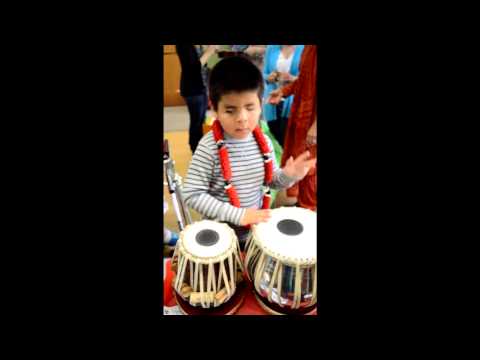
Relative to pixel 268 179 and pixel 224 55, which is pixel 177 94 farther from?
pixel 268 179

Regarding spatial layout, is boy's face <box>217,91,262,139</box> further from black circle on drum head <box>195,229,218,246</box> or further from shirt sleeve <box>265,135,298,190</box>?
black circle on drum head <box>195,229,218,246</box>

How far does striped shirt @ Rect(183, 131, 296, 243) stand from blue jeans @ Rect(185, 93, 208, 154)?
162mm

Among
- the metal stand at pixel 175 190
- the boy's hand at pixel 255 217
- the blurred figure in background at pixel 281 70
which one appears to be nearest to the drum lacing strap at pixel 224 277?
the boy's hand at pixel 255 217

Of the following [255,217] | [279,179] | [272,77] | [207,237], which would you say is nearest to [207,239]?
[207,237]

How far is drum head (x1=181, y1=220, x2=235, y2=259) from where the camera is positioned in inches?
23.0

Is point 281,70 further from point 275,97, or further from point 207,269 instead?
point 207,269

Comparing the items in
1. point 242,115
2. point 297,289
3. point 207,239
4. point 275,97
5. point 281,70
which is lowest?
point 297,289

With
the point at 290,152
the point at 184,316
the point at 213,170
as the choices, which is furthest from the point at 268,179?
the point at 290,152

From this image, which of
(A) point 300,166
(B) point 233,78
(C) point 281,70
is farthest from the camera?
(C) point 281,70

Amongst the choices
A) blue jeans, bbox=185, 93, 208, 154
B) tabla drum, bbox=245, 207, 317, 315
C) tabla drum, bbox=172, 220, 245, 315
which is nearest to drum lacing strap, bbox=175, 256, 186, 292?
tabla drum, bbox=172, 220, 245, 315

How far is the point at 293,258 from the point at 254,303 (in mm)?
213

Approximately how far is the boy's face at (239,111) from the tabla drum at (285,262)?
0.24 metres

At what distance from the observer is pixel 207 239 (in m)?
0.61

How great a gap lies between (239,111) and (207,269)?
1.25 feet
